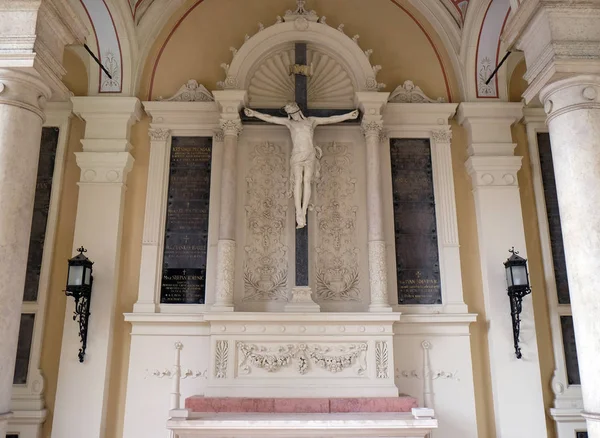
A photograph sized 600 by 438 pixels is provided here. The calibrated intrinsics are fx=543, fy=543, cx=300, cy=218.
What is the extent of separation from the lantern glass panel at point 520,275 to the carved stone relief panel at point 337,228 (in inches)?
77.0

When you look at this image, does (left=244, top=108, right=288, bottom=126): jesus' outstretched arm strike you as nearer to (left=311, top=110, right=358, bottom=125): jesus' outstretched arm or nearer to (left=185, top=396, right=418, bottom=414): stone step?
(left=311, top=110, right=358, bottom=125): jesus' outstretched arm

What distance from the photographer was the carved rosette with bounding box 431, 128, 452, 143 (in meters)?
7.75

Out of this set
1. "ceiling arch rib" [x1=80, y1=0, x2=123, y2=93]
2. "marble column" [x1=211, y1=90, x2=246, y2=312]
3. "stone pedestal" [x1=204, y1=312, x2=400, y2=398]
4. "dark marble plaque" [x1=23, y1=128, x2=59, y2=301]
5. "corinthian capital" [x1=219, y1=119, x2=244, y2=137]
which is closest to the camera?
"stone pedestal" [x1=204, y1=312, x2=400, y2=398]

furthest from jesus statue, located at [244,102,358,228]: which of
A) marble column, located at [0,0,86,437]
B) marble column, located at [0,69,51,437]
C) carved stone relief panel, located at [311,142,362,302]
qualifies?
marble column, located at [0,69,51,437]

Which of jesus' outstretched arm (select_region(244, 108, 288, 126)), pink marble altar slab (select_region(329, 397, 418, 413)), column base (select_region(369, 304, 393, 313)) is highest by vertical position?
jesus' outstretched arm (select_region(244, 108, 288, 126))

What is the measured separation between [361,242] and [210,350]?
2.46 meters

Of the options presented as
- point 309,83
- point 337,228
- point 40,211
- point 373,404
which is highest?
point 309,83

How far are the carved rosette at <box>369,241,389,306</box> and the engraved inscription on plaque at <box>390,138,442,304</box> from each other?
0.39m

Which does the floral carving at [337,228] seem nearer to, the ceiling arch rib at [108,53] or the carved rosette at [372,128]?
the carved rosette at [372,128]

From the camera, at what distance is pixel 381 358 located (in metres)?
6.68

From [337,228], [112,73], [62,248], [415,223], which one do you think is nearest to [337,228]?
[337,228]

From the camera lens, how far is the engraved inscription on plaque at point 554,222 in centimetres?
726

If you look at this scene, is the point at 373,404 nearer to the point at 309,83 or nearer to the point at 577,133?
the point at 577,133

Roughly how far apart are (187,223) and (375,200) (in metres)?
2.59
